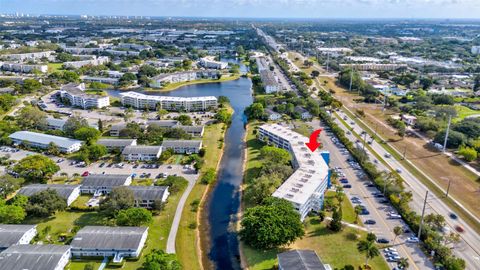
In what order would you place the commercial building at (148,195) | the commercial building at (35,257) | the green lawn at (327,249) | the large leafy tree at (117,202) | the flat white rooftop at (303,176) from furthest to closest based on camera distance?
1. the commercial building at (148,195)
2. the flat white rooftop at (303,176)
3. the large leafy tree at (117,202)
4. the green lawn at (327,249)
5. the commercial building at (35,257)

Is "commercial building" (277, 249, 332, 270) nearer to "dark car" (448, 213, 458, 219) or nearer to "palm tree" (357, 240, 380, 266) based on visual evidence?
"palm tree" (357, 240, 380, 266)

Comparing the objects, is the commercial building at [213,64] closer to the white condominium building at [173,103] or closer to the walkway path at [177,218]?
the white condominium building at [173,103]

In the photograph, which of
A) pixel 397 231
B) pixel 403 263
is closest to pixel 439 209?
pixel 397 231

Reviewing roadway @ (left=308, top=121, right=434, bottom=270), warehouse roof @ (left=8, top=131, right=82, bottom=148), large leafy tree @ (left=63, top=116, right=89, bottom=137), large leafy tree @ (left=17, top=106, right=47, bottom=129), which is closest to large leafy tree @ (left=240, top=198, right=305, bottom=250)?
roadway @ (left=308, top=121, right=434, bottom=270)

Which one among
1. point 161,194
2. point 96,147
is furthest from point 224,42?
point 161,194

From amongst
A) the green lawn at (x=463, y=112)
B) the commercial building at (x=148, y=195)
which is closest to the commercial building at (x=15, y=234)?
the commercial building at (x=148, y=195)
